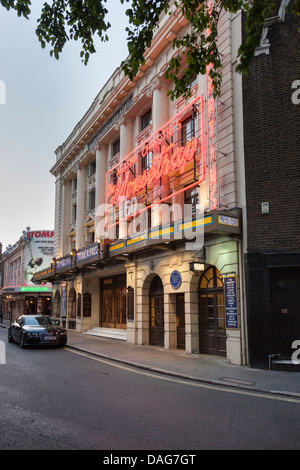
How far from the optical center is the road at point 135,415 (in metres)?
4.87

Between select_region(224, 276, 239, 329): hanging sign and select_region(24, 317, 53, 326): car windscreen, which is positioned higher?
select_region(224, 276, 239, 329): hanging sign

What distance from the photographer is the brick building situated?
36.0ft

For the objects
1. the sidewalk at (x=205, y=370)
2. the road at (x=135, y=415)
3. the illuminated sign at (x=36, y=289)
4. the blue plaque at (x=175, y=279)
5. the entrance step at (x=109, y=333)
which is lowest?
the entrance step at (x=109, y=333)

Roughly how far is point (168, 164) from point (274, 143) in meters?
5.20

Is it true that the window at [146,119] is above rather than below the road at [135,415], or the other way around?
above

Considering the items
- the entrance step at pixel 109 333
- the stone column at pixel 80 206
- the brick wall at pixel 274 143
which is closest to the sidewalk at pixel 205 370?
the brick wall at pixel 274 143

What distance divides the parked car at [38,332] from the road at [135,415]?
547 centimetres

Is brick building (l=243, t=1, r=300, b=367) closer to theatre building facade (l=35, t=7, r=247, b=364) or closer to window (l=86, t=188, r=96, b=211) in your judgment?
theatre building facade (l=35, t=7, r=247, b=364)

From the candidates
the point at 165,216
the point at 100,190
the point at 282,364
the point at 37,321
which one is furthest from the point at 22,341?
the point at 100,190

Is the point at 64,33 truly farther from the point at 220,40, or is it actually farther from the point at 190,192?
the point at 190,192

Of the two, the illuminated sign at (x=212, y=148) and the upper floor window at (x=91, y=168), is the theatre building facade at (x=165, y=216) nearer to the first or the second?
the illuminated sign at (x=212, y=148)

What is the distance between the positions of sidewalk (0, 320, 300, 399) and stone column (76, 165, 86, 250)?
1337 centimetres

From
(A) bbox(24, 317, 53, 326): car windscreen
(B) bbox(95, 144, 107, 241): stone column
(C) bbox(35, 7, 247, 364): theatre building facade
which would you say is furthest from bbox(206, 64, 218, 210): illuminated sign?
(B) bbox(95, 144, 107, 241): stone column

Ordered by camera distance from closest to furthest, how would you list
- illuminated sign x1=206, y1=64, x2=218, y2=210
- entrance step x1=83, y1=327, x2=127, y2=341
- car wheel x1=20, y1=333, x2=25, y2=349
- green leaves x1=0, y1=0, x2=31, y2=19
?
green leaves x1=0, y1=0, x2=31, y2=19 < illuminated sign x1=206, y1=64, x2=218, y2=210 < car wheel x1=20, y1=333, x2=25, y2=349 < entrance step x1=83, y1=327, x2=127, y2=341
